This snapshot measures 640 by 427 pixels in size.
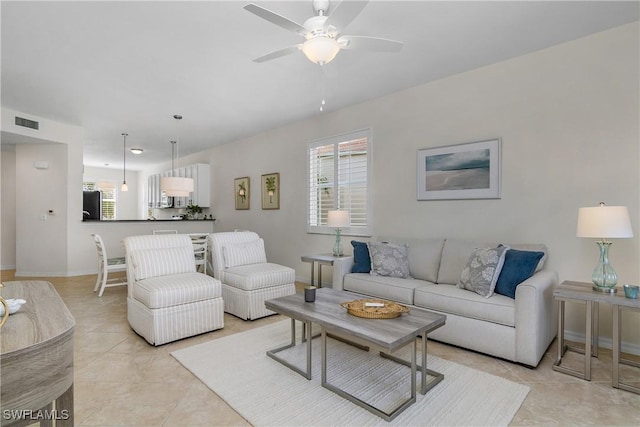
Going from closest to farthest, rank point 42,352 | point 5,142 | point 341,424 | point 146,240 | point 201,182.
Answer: point 42,352
point 341,424
point 146,240
point 5,142
point 201,182

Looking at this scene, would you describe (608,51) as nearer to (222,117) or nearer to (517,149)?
(517,149)

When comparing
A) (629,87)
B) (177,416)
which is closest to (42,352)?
(177,416)

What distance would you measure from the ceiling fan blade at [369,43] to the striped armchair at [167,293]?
8.06 ft

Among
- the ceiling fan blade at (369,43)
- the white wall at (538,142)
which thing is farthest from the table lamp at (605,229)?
the ceiling fan blade at (369,43)

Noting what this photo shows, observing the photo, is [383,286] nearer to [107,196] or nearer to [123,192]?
[123,192]

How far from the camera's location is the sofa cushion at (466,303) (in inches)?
101

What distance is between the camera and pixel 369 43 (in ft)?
7.43

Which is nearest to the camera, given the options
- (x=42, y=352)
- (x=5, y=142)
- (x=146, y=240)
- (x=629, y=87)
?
(x=42, y=352)

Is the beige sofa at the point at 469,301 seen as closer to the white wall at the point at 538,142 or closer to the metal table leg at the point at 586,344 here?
the metal table leg at the point at 586,344

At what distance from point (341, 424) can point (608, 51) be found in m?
3.60

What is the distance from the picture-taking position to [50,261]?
586 cm

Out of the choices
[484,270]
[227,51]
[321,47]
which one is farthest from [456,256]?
[227,51]

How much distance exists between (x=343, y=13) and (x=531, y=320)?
2.51m

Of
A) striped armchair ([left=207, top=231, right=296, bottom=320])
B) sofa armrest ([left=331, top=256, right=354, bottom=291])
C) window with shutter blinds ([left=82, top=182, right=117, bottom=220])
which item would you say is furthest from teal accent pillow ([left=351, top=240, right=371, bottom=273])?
window with shutter blinds ([left=82, top=182, right=117, bottom=220])
